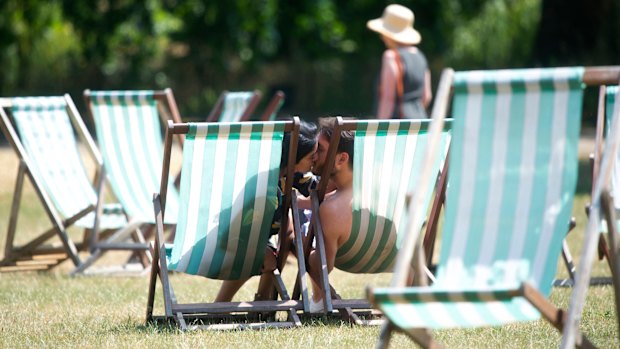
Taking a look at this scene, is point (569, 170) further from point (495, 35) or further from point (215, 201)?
point (495, 35)

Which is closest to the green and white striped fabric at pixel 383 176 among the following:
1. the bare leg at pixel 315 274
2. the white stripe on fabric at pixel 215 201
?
the bare leg at pixel 315 274

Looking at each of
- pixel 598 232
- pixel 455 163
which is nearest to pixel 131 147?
pixel 455 163

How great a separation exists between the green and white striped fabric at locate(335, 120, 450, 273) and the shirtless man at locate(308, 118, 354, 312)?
0.20 feet

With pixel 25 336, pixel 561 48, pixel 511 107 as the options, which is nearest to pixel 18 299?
pixel 25 336

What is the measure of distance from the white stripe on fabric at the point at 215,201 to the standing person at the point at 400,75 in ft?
10.8

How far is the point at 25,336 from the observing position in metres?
4.34

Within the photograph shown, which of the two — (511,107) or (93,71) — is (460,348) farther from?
(93,71)

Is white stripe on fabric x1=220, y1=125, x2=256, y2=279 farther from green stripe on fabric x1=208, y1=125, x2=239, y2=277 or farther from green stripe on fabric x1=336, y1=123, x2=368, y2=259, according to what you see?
green stripe on fabric x1=336, y1=123, x2=368, y2=259

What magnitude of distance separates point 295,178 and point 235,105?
8.19ft

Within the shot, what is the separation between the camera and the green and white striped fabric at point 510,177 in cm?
341

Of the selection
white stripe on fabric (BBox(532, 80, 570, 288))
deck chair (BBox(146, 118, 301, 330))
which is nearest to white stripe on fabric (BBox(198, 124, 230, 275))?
deck chair (BBox(146, 118, 301, 330))

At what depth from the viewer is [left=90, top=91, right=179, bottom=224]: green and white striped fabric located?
656cm

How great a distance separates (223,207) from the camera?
4496 mm

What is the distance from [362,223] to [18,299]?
1.87 metres
